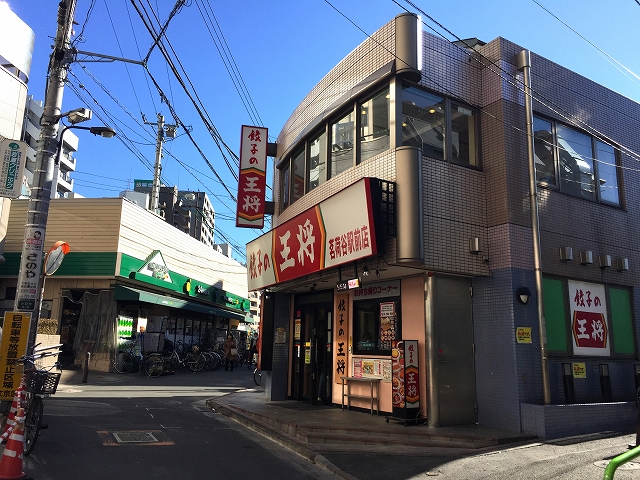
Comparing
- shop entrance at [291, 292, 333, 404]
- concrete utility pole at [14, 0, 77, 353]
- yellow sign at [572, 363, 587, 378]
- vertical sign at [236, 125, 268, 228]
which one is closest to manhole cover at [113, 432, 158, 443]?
concrete utility pole at [14, 0, 77, 353]

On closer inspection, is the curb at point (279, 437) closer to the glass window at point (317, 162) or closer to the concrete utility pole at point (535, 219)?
the concrete utility pole at point (535, 219)

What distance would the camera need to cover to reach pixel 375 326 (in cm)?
1132

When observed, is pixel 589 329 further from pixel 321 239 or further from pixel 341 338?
pixel 321 239

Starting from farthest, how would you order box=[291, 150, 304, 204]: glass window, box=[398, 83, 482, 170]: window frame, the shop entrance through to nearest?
box=[291, 150, 304, 204]: glass window, the shop entrance, box=[398, 83, 482, 170]: window frame

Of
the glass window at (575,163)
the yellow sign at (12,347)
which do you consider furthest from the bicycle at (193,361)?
the glass window at (575,163)

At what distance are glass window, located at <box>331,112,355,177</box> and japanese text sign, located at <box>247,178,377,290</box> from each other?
131 cm

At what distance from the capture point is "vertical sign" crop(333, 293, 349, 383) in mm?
12203

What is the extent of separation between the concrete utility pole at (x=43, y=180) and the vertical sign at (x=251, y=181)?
4.64 meters

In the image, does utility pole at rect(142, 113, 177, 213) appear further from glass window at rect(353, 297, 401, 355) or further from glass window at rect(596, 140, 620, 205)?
glass window at rect(596, 140, 620, 205)

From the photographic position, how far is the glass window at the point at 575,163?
11.3 meters

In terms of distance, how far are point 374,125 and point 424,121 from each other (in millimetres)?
990

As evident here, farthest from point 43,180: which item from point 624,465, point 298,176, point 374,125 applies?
point 624,465

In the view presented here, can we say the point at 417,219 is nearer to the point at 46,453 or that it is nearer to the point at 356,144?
the point at 356,144

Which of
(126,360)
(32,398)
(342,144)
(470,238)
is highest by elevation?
(342,144)
